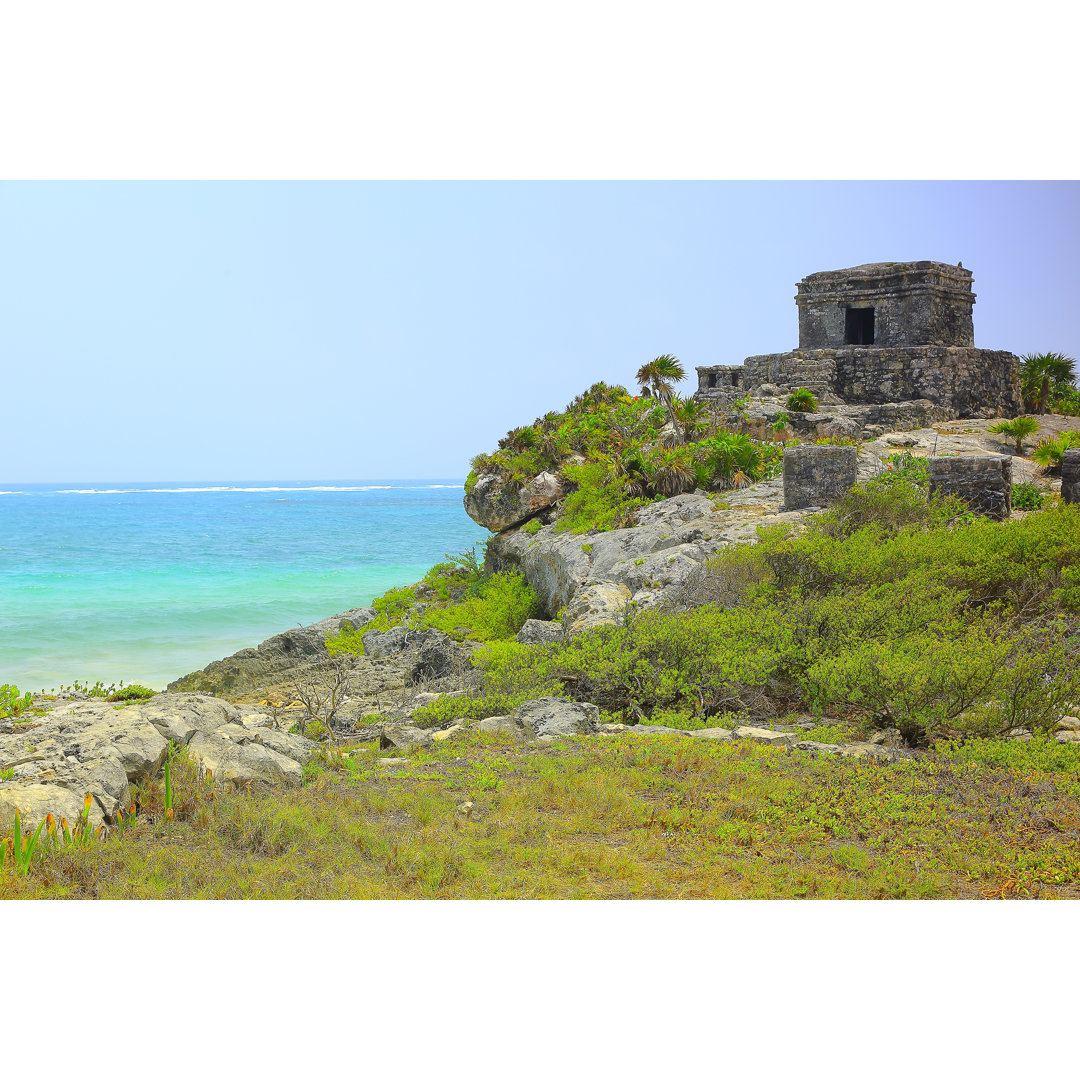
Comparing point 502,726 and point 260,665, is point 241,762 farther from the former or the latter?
point 260,665

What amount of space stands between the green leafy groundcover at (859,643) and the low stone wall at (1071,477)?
1937mm

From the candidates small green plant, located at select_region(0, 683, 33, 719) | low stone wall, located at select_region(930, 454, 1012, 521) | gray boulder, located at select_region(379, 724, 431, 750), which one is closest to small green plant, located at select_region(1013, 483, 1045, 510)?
low stone wall, located at select_region(930, 454, 1012, 521)

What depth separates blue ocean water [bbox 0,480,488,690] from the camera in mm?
19688

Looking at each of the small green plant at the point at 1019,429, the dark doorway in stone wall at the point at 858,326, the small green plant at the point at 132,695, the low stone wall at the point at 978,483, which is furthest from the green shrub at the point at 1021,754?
the dark doorway in stone wall at the point at 858,326

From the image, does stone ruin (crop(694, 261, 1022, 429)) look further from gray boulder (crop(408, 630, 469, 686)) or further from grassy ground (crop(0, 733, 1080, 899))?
grassy ground (crop(0, 733, 1080, 899))

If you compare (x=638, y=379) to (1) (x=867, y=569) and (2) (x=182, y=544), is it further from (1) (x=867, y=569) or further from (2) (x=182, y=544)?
(2) (x=182, y=544)

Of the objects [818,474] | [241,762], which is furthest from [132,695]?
[818,474]

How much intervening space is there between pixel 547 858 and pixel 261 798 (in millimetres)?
2233

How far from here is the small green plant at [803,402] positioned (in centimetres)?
1938

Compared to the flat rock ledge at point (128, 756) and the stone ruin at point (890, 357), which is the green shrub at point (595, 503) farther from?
the flat rock ledge at point (128, 756)

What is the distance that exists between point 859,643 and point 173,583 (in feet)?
97.7

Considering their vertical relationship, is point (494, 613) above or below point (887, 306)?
below

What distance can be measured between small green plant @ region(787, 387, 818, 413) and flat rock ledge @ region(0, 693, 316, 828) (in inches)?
590

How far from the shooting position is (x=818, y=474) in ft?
42.0
